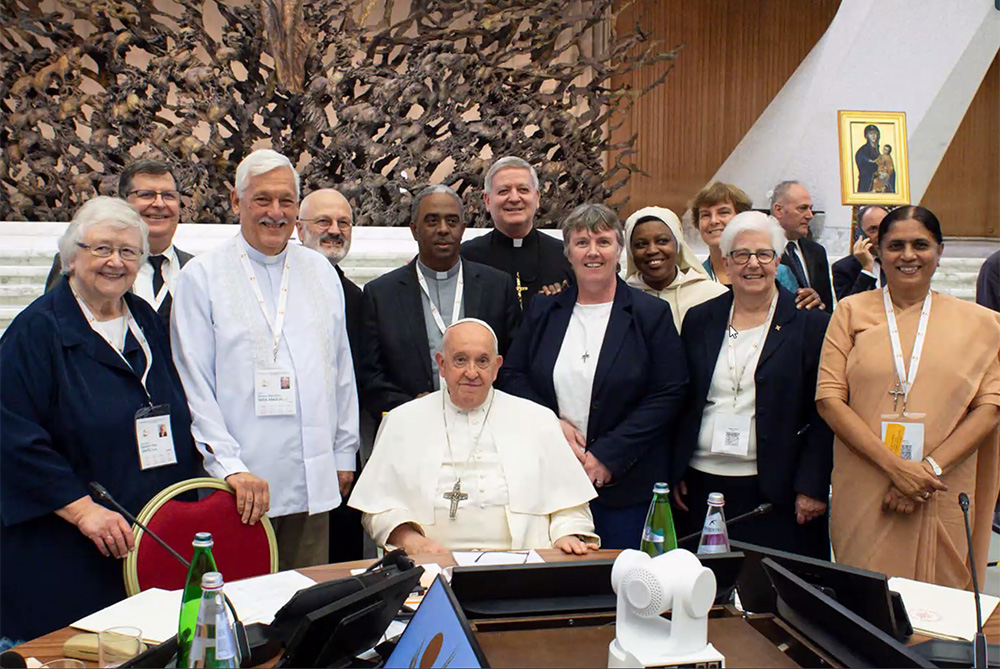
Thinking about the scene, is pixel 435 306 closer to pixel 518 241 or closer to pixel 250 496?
pixel 518 241

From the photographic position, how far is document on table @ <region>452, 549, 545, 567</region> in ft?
7.75

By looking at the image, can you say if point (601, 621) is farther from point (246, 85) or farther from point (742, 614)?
point (246, 85)

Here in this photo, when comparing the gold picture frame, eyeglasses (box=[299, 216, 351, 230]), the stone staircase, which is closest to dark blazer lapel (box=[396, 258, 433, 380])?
eyeglasses (box=[299, 216, 351, 230])

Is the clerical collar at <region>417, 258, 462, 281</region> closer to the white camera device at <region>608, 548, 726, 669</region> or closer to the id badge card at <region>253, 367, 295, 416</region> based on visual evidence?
the id badge card at <region>253, 367, 295, 416</region>

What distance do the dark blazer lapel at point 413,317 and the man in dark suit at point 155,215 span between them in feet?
2.83

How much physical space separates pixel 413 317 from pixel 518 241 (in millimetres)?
841

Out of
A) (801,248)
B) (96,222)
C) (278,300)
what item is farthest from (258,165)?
(801,248)

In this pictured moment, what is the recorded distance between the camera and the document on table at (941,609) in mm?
2025

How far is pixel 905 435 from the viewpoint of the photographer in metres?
3.00

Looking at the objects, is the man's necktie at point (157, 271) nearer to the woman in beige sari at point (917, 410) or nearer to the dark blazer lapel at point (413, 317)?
the dark blazer lapel at point (413, 317)

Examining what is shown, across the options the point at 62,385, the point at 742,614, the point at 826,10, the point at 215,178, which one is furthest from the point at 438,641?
the point at 826,10

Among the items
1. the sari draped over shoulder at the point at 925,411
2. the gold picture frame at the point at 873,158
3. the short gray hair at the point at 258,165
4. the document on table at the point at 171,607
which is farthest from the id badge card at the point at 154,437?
the gold picture frame at the point at 873,158

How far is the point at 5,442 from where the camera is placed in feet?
8.10

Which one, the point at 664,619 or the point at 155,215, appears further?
the point at 155,215
